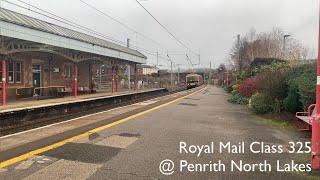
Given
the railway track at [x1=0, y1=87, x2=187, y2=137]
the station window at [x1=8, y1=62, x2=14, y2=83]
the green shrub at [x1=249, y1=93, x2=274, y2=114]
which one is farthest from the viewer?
the station window at [x1=8, y1=62, x2=14, y2=83]

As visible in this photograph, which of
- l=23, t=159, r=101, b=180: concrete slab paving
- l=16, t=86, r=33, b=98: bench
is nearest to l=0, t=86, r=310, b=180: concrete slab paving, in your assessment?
l=23, t=159, r=101, b=180: concrete slab paving

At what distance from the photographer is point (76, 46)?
73.5ft

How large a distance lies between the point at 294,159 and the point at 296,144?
61.4 inches

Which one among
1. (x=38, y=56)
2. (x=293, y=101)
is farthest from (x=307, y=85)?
(x=38, y=56)

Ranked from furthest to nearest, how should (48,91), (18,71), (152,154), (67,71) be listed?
(67,71) → (48,91) → (18,71) → (152,154)

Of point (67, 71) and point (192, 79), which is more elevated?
point (67, 71)

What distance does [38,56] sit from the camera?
78.6 feet

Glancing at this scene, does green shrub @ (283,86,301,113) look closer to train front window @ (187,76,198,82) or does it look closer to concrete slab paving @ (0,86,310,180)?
concrete slab paving @ (0,86,310,180)

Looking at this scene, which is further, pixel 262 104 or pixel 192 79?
pixel 192 79

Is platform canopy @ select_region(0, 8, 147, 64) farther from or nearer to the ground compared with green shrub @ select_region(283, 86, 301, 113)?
farther from the ground

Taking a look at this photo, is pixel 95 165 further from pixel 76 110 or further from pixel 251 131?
pixel 76 110

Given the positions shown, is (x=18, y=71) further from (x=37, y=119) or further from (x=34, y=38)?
(x=37, y=119)

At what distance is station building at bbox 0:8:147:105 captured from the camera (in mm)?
16562

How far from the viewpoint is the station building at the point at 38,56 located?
16.6 meters
